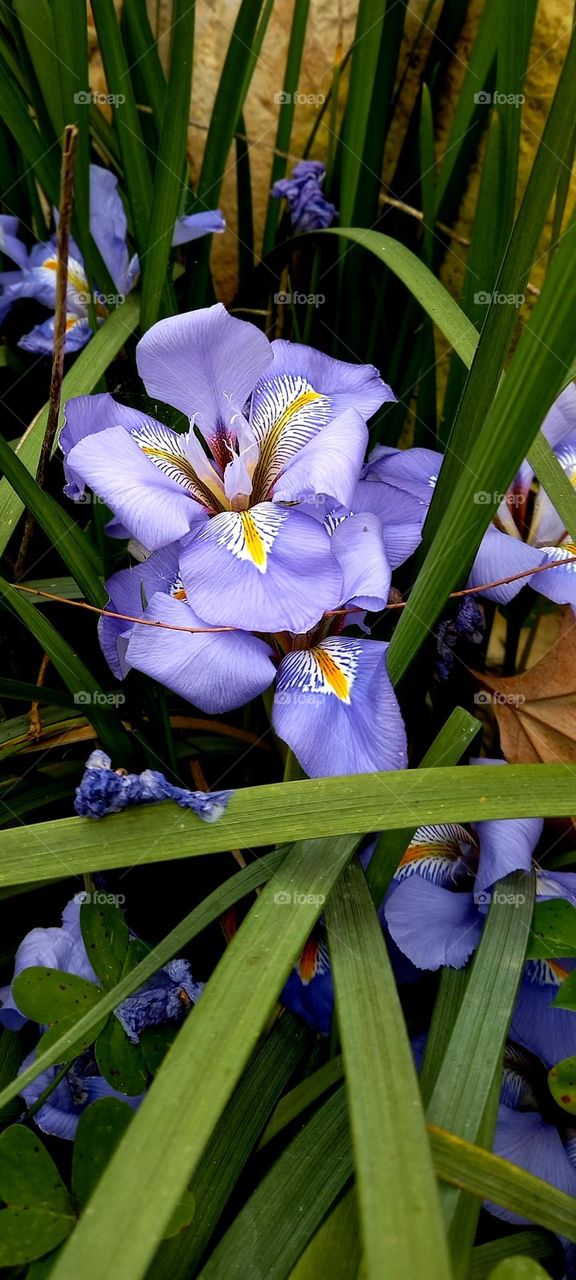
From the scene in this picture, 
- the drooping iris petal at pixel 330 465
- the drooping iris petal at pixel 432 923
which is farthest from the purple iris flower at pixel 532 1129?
the drooping iris petal at pixel 330 465

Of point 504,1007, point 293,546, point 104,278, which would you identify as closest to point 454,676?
point 293,546

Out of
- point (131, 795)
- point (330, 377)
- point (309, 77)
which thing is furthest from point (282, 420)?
point (309, 77)

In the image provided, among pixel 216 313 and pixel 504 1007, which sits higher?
pixel 216 313

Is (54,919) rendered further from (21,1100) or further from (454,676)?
(454,676)

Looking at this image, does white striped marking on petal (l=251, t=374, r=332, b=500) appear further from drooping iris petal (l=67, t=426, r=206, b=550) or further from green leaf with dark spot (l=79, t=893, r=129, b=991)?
green leaf with dark spot (l=79, t=893, r=129, b=991)

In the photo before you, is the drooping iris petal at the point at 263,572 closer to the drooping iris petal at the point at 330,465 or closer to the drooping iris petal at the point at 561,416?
the drooping iris petal at the point at 330,465
